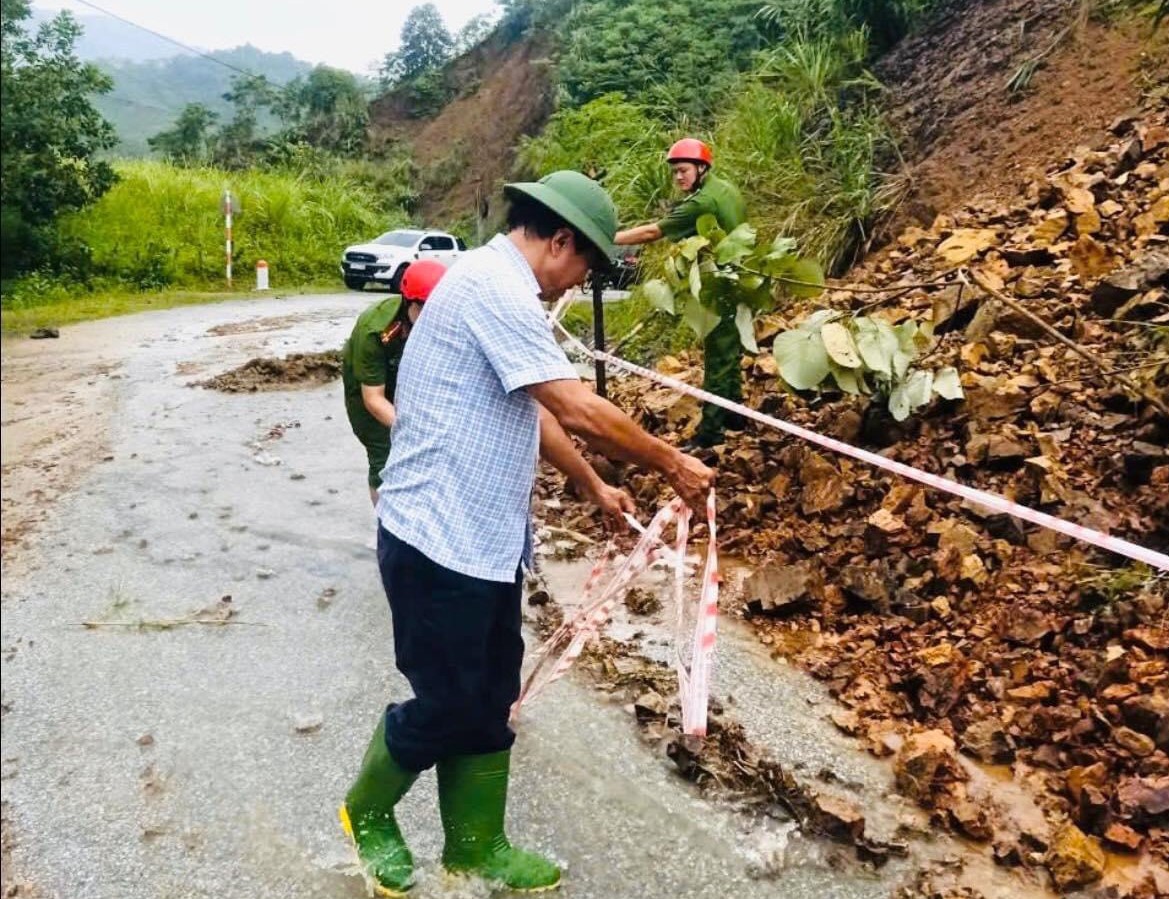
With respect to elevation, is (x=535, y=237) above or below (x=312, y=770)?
above

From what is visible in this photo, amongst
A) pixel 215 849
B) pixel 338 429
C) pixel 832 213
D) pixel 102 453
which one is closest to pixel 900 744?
pixel 215 849

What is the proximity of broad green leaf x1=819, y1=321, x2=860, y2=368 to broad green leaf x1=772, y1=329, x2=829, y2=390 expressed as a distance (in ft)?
0.13

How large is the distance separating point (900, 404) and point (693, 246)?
125 centimetres

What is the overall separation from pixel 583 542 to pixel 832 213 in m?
4.42

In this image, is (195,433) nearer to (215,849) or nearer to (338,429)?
(338,429)

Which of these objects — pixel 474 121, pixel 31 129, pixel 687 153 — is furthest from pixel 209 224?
pixel 474 121

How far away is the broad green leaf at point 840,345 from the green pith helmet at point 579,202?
2.56m

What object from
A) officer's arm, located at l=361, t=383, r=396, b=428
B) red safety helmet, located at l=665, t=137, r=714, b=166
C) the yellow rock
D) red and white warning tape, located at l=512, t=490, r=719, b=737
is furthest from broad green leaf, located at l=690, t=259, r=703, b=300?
the yellow rock

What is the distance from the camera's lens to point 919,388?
4762 mm

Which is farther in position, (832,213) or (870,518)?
(832,213)

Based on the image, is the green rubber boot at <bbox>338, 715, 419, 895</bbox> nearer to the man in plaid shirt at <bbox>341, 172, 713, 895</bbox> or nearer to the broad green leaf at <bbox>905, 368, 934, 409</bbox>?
the man in plaid shirt at <bbox>341, 172, 713, 895</bbox>

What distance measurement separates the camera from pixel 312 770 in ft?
10.1

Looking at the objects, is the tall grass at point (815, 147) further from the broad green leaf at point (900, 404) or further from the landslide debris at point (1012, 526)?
the broad green leaf at point (900, 404)

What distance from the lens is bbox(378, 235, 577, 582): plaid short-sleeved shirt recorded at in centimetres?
216
